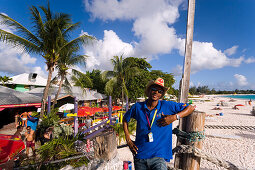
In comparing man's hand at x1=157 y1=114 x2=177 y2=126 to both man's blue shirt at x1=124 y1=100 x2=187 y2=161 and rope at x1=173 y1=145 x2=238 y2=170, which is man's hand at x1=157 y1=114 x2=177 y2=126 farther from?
rope at x1=173 y1=145 x2=238 y2=170

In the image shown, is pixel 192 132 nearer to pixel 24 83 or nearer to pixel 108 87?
pixel 108 87

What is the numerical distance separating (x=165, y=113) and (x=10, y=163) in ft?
14.6

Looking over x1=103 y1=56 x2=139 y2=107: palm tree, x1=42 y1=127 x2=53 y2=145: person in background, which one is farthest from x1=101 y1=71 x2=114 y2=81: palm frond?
x1=42 y1=127 x2=53 y2=145: person in background

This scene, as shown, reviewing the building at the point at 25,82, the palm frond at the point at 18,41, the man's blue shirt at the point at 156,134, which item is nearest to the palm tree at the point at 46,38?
the palm frond at the point at 18,41

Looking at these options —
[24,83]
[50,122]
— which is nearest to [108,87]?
[50,122]

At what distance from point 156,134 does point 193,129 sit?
550mm

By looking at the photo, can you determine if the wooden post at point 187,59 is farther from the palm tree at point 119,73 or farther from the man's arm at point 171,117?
the palm tree at point 119,73

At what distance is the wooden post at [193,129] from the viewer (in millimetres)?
1896

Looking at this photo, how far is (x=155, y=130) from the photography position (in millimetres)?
1894

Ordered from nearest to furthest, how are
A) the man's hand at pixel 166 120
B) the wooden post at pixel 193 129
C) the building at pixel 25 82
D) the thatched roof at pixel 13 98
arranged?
the man's hand at pixel 166 120
the wooden post at pixel 193 129
the thatched roof at pixel 13 98
the building at pixel 25 82

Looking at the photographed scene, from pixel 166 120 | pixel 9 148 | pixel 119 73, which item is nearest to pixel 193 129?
pixel 166 120

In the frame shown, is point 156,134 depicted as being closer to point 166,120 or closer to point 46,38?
point 166,120

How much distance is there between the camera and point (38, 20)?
783 cm

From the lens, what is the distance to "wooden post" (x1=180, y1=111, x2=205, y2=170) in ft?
6.22
